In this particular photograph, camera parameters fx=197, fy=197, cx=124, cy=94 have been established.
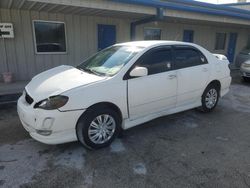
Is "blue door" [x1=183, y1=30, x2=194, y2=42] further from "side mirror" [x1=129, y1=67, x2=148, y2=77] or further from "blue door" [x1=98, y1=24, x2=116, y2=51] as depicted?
"side mirror" [x1=129, y1=67, x2=148, y2=77]

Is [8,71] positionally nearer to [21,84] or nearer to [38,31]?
[21,84]

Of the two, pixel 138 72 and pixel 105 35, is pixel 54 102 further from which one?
pixel 105 35

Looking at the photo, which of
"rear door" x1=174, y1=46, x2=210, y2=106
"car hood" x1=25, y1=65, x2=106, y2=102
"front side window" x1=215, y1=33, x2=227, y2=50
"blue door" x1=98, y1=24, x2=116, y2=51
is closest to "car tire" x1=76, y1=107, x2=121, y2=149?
"car hood" x1=25, y1=65, x2=106, y2=102

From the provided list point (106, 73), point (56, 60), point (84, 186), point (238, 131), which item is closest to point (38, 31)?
point (56, 60)

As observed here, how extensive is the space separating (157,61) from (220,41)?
11.1 metres

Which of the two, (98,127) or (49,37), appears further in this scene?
(49,37)

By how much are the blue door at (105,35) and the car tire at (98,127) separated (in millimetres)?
5910

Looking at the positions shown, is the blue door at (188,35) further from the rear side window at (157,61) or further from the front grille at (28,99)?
the front grille at (28,99)

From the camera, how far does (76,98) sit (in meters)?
2.74

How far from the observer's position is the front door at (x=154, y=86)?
3285mm

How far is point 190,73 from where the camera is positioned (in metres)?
4.02

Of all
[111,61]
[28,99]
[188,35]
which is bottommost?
[28,99]

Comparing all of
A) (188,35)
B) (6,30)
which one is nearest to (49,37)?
(6,30)

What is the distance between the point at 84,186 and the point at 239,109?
14.8ft
